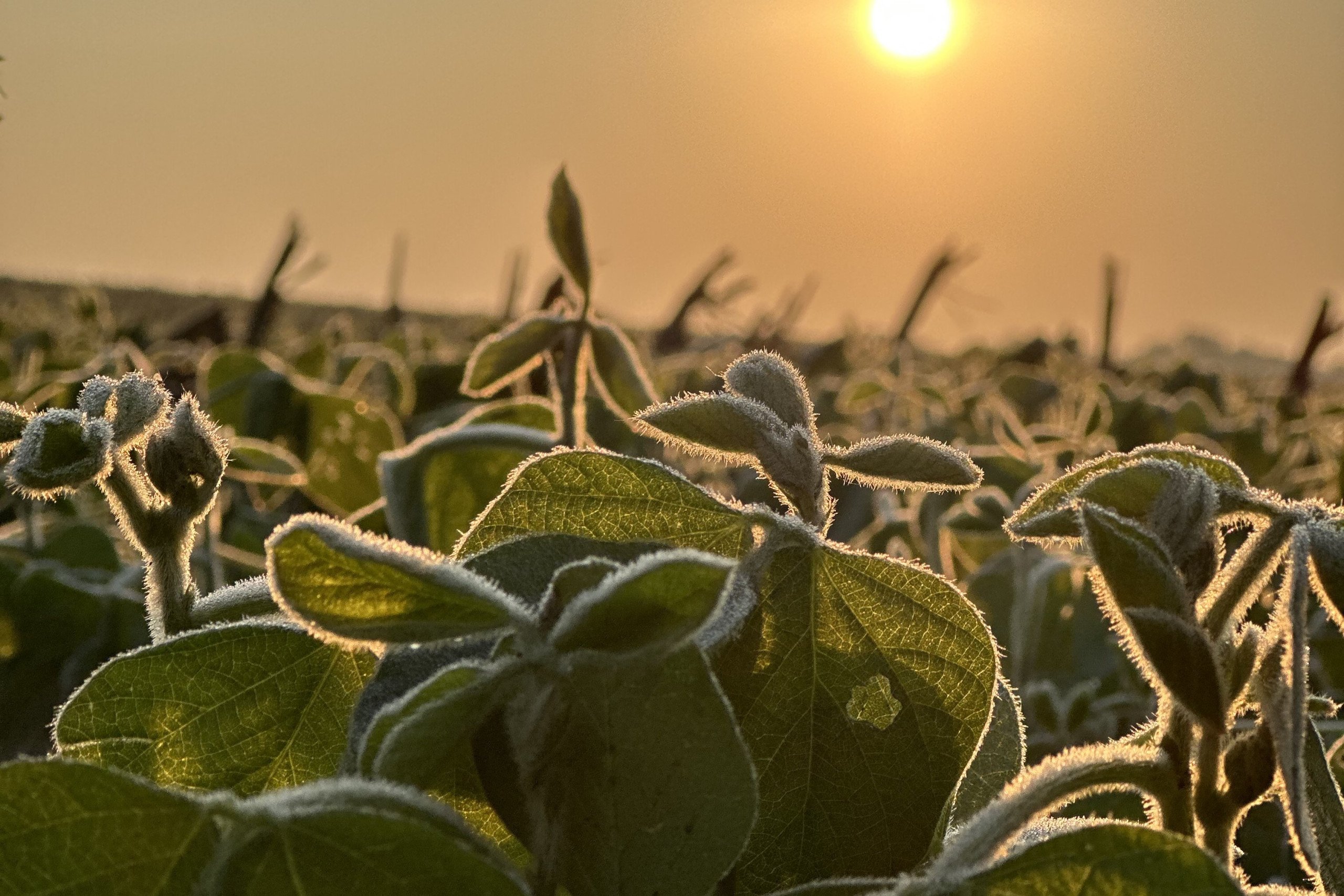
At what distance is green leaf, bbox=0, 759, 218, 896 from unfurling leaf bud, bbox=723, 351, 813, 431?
408mm

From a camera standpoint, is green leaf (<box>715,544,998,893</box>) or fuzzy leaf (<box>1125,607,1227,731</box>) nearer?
fuzzy leaf (<box>1125,607,1227,731</box>)

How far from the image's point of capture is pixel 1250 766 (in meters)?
0.65

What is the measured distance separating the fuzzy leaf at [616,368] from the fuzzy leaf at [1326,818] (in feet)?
2.86

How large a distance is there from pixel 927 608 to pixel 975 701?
57mm

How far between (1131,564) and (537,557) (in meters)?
0.29

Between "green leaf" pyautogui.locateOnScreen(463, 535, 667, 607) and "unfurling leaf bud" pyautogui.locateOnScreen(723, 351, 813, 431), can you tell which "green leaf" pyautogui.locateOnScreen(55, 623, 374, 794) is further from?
"unfurling leaf bud" pyautogui.locateOnScreen(723, 351, 813, 431)

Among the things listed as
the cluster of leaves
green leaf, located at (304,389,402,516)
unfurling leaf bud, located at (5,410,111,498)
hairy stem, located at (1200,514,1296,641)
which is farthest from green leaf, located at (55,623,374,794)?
green leaf, located at (304,389,402,516)

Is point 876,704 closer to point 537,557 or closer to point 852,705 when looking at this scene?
point 852,705

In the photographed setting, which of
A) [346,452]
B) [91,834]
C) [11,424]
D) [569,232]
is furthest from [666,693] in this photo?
[346,452]

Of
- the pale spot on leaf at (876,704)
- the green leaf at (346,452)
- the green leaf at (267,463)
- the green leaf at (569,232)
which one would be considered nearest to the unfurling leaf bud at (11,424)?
the pale spot on leaf at (876,704)

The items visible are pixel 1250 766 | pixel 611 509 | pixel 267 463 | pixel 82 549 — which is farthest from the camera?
pixel 82 549

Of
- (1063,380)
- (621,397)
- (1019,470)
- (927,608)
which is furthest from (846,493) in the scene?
(1063,380)

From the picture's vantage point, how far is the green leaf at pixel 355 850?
52 centimetres

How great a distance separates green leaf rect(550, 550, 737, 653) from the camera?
1.78 ft
